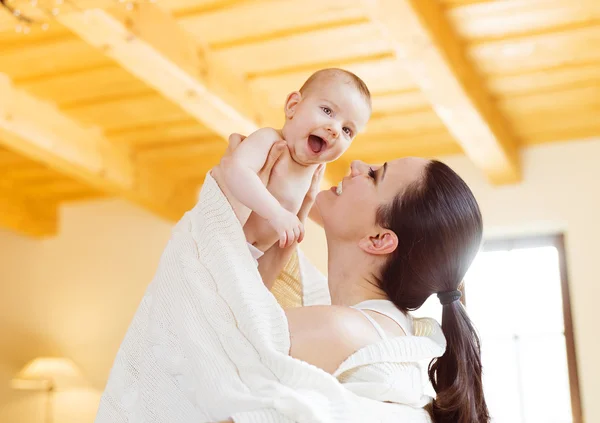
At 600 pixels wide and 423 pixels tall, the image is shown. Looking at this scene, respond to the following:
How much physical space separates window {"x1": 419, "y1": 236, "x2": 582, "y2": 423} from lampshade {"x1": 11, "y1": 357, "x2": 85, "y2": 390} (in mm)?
2315

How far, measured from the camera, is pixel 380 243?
4.76ft

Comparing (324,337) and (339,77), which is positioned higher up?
(339,77)

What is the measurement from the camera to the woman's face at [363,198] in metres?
1.46

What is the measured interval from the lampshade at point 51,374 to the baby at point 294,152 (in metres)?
4.06

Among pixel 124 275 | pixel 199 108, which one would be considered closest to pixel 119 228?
pixel 124 275

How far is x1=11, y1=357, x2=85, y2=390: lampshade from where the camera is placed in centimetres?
527

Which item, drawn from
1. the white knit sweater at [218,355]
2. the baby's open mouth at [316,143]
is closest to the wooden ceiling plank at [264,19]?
the baby's open mouth at [316,143]

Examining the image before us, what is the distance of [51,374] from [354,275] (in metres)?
4.24

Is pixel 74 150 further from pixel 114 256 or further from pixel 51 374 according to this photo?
pixel 51 374

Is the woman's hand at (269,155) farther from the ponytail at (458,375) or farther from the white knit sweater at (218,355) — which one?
the ponytail at (458,375)

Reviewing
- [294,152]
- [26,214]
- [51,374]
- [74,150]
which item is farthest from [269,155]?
[26,214]

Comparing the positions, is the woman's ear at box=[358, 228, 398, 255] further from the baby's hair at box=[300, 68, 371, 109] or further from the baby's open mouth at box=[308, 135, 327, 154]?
the baby's hair at box=[300, 68, 371, 109]

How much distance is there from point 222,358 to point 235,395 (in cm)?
7

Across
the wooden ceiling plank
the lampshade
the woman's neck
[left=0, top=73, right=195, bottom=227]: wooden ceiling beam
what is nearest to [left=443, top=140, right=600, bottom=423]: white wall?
the wooden ceiling plank
